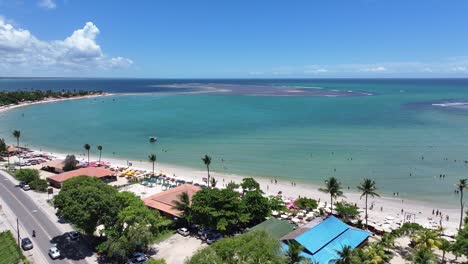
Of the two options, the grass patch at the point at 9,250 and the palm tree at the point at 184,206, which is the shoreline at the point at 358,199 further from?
the grass patch at the point at 9,250

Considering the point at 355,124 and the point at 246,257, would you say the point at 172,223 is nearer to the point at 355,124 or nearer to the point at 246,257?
the point at 246,257

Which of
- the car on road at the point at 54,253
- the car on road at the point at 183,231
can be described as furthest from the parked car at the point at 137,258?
the car on road at the point at 54,253

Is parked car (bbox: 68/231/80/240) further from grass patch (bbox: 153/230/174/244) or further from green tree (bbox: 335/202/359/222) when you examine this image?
green tree (bbox: 335/202/359/222)

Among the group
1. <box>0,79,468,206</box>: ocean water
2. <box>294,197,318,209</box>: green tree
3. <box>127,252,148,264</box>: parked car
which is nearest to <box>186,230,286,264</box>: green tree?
<box>127,252,148,264</box>: parked car

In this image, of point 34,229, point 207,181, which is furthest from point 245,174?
point 34,229

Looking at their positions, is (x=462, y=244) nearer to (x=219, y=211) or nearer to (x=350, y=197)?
(x=219, y=211)
